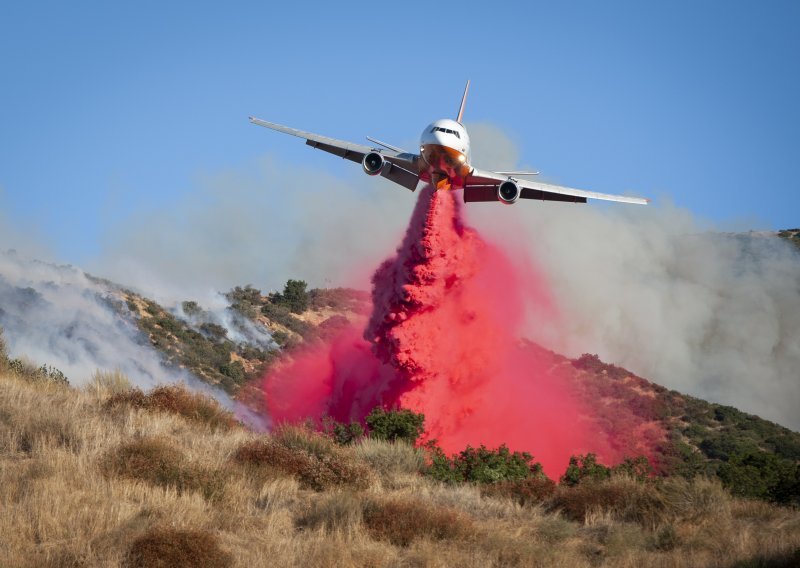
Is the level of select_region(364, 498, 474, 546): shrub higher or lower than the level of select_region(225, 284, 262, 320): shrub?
lower

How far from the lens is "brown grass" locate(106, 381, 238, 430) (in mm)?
21766

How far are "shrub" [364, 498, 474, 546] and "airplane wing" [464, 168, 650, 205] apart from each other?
26.6 metres

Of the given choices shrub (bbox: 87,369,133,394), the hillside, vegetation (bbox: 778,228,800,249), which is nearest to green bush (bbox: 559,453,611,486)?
shrub (bbox: 87,369,133,394)

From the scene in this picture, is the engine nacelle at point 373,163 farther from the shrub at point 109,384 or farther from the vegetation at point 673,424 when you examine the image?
the shrub at point 109,384

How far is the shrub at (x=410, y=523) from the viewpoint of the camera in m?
15.6

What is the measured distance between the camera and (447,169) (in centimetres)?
4053

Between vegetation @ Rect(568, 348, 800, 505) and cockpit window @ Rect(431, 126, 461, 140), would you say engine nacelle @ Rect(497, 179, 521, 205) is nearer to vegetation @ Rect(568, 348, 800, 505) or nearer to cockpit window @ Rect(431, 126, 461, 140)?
cockpit window @ Rect(431, 126, 461, 140)

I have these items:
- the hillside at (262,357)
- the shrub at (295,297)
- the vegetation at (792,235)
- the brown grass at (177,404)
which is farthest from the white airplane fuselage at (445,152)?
the vegetation at (792,235)

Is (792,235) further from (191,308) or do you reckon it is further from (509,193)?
(509,193)

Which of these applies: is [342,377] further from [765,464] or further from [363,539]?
[363,539]

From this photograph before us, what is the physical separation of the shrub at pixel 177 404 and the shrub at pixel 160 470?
382 centimetres

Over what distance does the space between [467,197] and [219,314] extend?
2762 centimetres

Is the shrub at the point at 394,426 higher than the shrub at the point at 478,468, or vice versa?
the shrub at the point at 394,426

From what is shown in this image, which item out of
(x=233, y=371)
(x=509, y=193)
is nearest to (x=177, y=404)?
(x=509, y=193)
